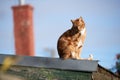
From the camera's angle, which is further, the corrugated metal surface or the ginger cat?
the ginger cat

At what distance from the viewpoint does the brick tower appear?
348 cm

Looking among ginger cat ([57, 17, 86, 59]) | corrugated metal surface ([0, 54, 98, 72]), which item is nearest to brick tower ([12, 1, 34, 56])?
ginger cat ([57, 17, 86, 59])

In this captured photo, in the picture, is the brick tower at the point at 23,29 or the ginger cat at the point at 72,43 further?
the brick tower at the point at 23,29

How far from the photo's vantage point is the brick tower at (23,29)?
11.4 ft

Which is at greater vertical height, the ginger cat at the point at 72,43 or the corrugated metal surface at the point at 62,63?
the ginger cat at the point at 72,43

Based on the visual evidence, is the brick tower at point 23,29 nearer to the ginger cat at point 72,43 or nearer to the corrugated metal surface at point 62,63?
the ginger cat at point 72,43

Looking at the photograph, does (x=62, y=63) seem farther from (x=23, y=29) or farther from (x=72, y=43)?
(x=23, y=29)

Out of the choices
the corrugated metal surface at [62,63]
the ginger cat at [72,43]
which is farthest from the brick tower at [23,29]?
the corrugated metal surface at [62,63]

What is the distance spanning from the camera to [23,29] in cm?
370

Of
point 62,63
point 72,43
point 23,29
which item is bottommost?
point 62,63

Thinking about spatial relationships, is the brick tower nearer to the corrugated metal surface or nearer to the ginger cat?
the ginger cat

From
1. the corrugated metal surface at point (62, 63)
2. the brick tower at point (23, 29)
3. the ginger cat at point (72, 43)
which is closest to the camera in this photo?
the corrugated metal surface at point (62, 63)

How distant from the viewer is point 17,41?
141 inches

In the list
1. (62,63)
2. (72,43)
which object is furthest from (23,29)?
(62,63)
